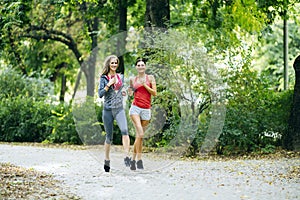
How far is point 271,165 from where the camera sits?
1034 cm

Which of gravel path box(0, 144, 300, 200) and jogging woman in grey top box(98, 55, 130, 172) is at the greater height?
jogging woman in grey top box(98, 55, 130, 172)

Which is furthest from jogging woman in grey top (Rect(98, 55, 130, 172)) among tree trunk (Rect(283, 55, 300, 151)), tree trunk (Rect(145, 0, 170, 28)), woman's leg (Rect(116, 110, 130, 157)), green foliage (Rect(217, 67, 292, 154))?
tree trunk (Rect(145, 0, 170, 28))

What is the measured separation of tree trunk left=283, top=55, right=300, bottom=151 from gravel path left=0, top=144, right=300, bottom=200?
5.49 feet

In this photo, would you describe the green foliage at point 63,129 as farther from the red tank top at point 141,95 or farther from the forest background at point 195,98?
the red tank top at point 141,95

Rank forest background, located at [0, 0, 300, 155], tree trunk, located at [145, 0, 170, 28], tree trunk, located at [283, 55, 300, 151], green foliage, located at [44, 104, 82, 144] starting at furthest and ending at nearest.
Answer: green foliage, located at [44, 104, 82, 144] → tree trunk, located at [145, 0, 170, 28] → tree trunk, located at [283, 55, 300, 151] → forest background, located at [0, 0, 300, 155]

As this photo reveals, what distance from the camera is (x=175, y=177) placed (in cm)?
886

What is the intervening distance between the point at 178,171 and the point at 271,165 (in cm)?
195

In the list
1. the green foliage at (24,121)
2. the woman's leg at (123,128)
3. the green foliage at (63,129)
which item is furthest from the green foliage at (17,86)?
the woman's leg at (123,128)

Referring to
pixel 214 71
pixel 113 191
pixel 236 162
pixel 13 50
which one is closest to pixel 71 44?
pixel 13 50

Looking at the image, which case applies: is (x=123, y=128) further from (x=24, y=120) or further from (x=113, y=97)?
(x=24, y=120)

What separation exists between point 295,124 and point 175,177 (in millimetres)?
5254

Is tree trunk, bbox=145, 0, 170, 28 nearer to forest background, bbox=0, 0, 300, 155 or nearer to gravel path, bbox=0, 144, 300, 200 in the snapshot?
forest background, bbox=0, 0, 300, 155

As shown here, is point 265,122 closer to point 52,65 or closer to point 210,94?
point 210,94

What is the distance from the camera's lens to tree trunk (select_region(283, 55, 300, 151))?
12961 mm
